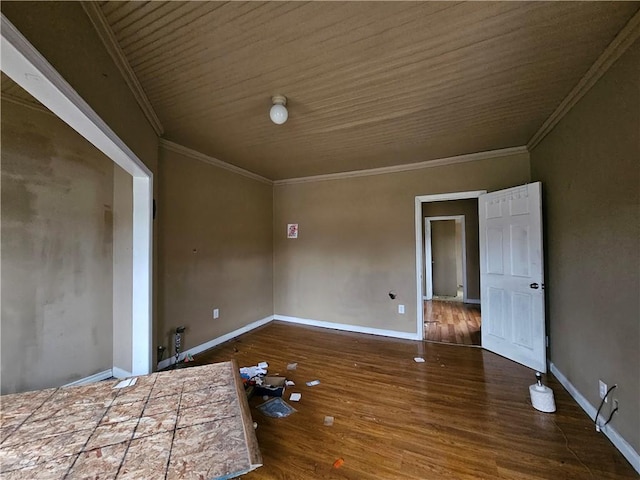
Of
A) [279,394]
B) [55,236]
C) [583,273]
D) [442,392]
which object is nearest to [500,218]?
[583,273]

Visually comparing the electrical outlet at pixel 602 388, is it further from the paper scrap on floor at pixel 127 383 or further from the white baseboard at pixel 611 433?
the paper scrap on floor at pixel 127 383

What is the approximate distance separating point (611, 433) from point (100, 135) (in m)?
3.72

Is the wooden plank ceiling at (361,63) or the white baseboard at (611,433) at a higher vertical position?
the wooden plank ceiling at (361,63)

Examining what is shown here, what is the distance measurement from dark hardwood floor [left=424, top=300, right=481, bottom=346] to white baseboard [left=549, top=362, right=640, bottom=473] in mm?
1262

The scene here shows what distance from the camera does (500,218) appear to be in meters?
3.27

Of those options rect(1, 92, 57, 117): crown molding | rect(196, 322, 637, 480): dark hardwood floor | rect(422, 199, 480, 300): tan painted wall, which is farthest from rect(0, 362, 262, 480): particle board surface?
rect(422, 199, 480, 300): tan painted wall

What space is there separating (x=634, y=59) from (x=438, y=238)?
6.52m

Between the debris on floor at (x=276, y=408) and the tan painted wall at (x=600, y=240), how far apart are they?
2207 mm

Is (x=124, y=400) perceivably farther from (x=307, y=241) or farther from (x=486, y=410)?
(x=307, y=241)

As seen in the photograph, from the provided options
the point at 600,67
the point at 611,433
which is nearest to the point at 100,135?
the point at 600,67

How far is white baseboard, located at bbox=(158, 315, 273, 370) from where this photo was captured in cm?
300

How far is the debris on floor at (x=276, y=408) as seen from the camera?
2.14 meters

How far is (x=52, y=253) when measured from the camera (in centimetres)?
244

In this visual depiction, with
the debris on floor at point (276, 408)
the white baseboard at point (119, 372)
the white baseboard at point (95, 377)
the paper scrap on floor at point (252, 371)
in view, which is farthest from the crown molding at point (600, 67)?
the white baseboard at point (95, 377)
